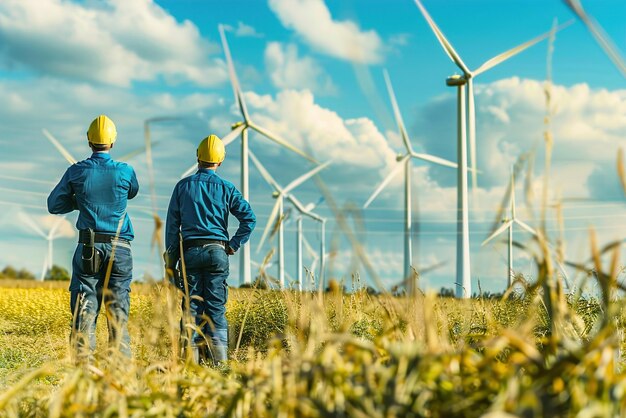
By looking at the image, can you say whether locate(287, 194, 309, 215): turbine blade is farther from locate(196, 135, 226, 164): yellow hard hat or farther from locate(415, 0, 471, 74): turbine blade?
locate(196, 135, 226, 164): yellow hard hat

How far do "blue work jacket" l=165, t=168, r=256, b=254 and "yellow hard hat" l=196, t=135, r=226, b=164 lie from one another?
14cm

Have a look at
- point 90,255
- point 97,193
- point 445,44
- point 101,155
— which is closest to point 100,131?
point 101,155

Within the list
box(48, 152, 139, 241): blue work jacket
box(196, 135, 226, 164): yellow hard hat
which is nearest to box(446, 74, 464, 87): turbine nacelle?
box(196, 135, 226, 164): yellow hard hat

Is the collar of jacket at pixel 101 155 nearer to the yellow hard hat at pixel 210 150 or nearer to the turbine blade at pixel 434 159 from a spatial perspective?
the yellow hard hat at pixel 210 150

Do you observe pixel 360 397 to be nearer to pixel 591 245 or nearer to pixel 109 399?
pixel 591 245

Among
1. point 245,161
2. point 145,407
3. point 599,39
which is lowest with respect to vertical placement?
point 145,407

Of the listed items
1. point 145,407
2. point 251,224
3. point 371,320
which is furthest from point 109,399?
point 251,224

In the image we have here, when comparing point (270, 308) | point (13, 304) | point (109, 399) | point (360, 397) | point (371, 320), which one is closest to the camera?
point (360, 397)

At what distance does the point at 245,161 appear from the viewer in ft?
76.9

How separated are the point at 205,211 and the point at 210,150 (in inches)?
29.9

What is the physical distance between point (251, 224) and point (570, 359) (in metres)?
6.82

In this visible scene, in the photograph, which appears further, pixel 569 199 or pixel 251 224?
pixel 251 224

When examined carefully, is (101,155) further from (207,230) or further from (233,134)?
(233,134)

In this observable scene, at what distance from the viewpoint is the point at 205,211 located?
8.38 meters
